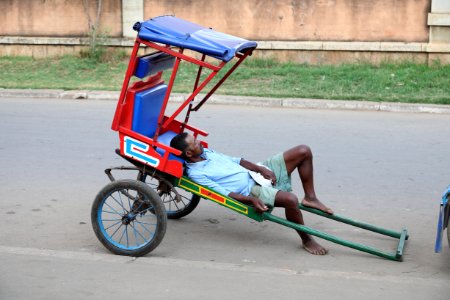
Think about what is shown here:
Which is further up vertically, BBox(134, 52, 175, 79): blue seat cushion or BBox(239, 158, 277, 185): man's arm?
BBox(134, 52, 175, 79): blue seat cushion

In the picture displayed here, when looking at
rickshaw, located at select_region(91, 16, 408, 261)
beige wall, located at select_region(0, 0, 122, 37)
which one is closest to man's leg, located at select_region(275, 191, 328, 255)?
rickshaw, located at select_region(91, 16, 408, 261)

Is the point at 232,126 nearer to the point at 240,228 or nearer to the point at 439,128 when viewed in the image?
the point at 439,128

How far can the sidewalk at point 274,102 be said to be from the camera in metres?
11.3

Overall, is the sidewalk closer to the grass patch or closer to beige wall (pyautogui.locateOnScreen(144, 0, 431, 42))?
the grass patch

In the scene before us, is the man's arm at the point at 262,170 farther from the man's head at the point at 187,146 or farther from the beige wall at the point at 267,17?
the beige wall at the point at 267,17

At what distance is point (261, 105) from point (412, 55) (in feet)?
12.3

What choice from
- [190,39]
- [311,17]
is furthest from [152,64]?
[311,17]

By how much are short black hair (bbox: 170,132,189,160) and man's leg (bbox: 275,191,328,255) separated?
0.74 metres

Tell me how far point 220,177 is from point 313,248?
33.0 inches

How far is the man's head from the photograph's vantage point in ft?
19.5

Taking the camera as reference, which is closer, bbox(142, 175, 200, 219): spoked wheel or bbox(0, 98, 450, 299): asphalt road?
bbox(0, 98, 450, 299): asphalt road

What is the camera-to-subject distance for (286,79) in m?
13.2

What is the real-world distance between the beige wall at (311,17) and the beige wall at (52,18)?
2.54 ft

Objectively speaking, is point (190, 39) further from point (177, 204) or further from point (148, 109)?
point (177, 204)
